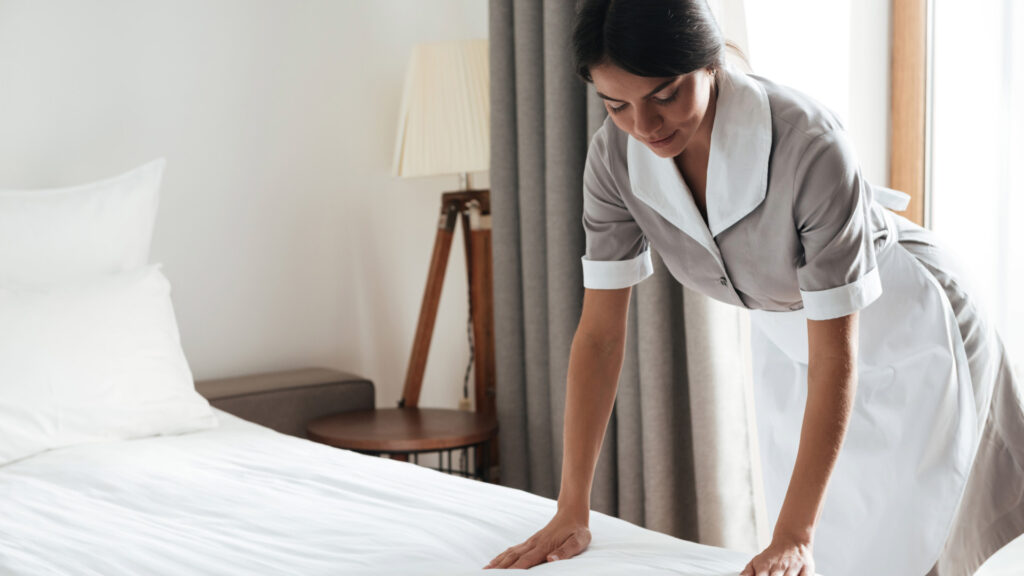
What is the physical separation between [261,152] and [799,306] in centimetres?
172

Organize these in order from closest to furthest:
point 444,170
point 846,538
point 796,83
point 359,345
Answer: point 846,538 < point 796,83 < point 444,170 < point 359,345

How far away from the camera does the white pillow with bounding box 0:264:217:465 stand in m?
1.73

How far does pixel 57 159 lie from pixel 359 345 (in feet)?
3.22

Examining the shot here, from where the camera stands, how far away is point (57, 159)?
2270mm

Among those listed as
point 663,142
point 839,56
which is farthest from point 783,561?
point 839,56

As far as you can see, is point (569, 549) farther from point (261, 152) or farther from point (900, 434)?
point (261, 152)

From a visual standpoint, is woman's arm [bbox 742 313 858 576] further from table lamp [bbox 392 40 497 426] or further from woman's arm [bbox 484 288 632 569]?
table lamp [bbox 392 40 497 426]

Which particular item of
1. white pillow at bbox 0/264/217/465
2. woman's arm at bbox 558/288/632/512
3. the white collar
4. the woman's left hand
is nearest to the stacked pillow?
white pillow at bbox 0/264/217/465

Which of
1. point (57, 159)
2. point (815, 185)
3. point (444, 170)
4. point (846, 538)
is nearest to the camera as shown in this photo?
point (815, 185)

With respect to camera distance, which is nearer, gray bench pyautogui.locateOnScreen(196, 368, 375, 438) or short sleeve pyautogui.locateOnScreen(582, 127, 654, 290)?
short sleeve pyautogui.locateOnScreen(582, 127, 654, 290)

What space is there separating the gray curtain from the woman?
1.52 ft

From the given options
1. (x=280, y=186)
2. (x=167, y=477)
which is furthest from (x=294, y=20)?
(x=167, y=477)

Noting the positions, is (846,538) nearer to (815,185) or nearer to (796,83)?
(815,185)

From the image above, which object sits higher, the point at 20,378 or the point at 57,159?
the point at 57,159
